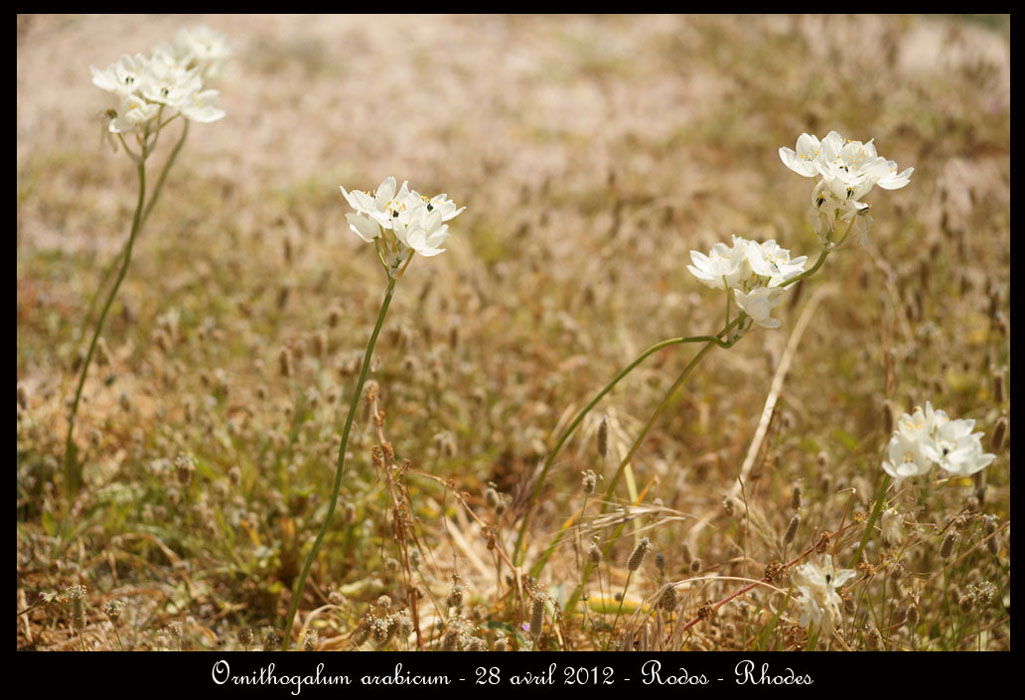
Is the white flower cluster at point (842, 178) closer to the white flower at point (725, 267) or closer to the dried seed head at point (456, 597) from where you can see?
the white flower at point (725, 267)

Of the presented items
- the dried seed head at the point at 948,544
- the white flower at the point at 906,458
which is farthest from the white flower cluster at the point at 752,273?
the dried seed head at the point at 948,544

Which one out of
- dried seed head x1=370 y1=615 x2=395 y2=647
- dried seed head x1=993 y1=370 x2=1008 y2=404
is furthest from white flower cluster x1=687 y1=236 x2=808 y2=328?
dried seed head x1=993 y1=370 x2=1008 y2=404

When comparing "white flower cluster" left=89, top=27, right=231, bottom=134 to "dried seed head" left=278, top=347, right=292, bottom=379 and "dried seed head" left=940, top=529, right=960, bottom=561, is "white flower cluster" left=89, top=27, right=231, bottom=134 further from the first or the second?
"dried seed head" left=940, top=529, right=960, bottom=561

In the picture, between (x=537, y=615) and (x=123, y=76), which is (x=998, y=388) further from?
(x=123, y=76)
